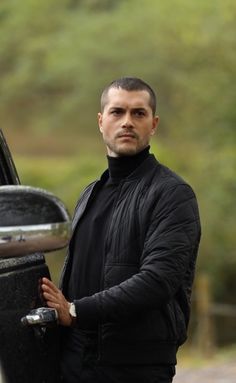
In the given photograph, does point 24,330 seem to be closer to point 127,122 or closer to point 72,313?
point 72,313

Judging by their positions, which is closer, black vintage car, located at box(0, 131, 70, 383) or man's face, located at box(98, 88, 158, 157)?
black vintage car, located at box(0, 131, 70, 383)

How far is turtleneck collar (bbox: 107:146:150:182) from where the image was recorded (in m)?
3.33

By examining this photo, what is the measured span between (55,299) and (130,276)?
26 cm

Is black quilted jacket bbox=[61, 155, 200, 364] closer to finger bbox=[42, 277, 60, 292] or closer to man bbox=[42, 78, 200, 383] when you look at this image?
man bbox=[42, 78, 200, 383]

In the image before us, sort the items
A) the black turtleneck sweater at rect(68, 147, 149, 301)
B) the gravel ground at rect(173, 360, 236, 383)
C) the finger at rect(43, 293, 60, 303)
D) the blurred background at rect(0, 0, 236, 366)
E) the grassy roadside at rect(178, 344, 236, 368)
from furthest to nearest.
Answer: the blurred background at rect(0, 0, 236, 366), the grassy roadside at rect(178, 344, 236, 368), the gravel ground at rect(173, 360, 236, 383), the black turtleneck sweater at rect(68, 147, 149, 301), the finger at rect(43, 293, 60, 303)

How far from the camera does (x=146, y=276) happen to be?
3.03 meters

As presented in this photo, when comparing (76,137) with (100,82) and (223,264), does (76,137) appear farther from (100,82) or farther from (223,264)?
(223,264)

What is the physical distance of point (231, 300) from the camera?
22.4 m

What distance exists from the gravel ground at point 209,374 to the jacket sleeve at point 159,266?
7066mm

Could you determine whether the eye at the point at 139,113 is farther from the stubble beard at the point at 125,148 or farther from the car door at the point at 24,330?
the car door at the point at 24,330

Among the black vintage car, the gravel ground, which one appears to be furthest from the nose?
the gravel ground

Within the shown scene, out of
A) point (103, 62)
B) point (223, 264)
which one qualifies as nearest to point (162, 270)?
point (223, 264)

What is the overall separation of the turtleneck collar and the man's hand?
1.72 feet

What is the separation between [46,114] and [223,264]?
6153 mm
